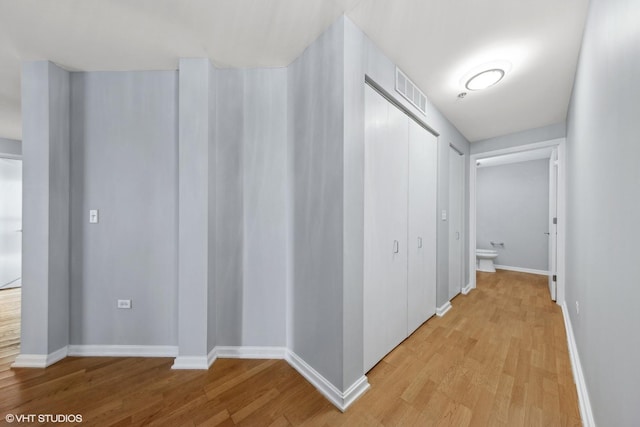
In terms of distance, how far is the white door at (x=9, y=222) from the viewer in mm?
3883

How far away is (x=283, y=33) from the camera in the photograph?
164 cm

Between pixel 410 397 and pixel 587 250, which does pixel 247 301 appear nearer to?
pixel 410 397

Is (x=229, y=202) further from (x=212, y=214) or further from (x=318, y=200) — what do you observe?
(x=318, y=200)

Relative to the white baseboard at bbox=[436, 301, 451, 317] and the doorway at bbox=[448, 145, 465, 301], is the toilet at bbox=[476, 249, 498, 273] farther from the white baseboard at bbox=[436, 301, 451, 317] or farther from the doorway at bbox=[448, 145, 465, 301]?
the white baseboard at bbox=[436, 301, 451, 317]

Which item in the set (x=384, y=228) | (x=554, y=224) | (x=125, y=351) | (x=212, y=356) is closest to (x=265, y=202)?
(x=384, y=228)

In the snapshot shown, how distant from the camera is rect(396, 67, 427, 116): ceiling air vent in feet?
6.76

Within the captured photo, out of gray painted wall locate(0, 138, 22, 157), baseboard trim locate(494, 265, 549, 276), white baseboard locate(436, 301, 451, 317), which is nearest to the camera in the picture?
white baseboard locate(436, 301, 451, 317)

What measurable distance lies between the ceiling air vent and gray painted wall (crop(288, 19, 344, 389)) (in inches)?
31.4

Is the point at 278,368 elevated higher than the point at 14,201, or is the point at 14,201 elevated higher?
the point at 14,201

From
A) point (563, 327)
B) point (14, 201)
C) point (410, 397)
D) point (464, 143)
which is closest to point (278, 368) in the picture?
point (410, 397)

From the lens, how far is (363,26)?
5.24ft

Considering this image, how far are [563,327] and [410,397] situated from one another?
230 centimetres

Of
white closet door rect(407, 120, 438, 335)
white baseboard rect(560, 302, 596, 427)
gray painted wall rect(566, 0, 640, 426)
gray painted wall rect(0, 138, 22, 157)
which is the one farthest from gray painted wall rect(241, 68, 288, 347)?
gray painted wall rect(0, 138, 22, 157)

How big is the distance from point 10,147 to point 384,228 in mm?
6051
